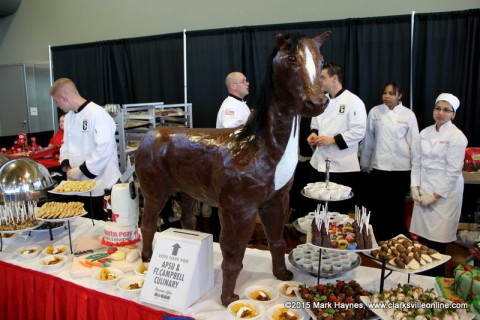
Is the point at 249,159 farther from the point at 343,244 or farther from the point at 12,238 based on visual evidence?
the point at 12,238

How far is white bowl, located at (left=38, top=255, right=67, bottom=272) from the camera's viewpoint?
177cm

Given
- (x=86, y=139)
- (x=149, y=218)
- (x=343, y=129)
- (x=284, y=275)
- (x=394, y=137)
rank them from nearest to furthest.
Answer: (x=284, y=275) < (x=149, y=218) < (x=86, y=139) < (x=343, y=129) < (x=394, y=137)

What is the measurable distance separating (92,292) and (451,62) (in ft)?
12.3

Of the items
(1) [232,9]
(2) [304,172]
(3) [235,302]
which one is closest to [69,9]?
(1) [232,9]

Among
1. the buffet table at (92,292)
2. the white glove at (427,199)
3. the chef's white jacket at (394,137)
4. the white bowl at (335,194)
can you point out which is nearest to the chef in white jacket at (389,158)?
the chef's white jacket at (394,137)

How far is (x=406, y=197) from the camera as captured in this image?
12.5ft

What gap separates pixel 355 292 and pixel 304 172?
8.84 ft

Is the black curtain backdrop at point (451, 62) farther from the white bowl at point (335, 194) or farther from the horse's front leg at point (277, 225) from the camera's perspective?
the horse's front leg at point (277, 225)

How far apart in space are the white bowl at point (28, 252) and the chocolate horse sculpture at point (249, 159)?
2.34 ft

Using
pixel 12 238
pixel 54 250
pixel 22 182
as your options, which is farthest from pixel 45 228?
pixel 22 182

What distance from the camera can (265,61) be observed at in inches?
176

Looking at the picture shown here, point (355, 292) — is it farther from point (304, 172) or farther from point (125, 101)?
point (125, 101)

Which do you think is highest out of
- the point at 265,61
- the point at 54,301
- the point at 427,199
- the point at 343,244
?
the point at 265,61

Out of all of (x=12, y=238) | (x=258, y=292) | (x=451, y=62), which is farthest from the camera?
(x=451, y=62)
